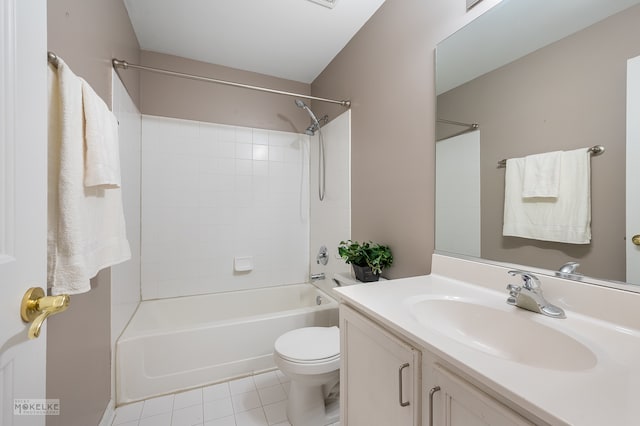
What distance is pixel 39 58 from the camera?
559 millimetres

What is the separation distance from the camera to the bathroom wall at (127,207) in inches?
59.8

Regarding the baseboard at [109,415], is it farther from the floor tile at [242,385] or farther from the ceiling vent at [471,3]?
the ceiling vent at [471,3]

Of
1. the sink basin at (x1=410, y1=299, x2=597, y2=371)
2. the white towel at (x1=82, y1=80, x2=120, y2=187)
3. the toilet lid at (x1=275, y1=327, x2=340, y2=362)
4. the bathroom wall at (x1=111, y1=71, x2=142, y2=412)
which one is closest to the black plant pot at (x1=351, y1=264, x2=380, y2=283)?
the toilet lid at (x1=275, y1=327, x2=340, y2=362)

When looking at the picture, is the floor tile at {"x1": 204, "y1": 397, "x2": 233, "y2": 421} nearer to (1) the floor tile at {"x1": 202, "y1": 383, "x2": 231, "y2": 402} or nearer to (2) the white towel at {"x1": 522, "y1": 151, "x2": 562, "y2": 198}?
(1) the floor tile at {"x1": 202, "y1": 383, "x2": 231, "y2": 402}

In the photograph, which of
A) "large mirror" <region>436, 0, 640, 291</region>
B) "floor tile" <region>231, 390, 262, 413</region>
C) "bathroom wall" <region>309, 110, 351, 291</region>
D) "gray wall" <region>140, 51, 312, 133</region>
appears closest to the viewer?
"large mirror" <region>436, 0, 640, 291</region>

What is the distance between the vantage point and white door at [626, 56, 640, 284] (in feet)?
2.42

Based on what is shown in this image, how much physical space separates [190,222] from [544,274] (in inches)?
93.5

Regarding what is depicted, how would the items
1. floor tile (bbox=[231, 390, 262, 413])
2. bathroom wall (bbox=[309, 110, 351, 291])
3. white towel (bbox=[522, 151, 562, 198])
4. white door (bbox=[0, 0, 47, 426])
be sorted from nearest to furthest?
white door (bbox=[0, 0, 47, 426]), white towel (bbox=[522, 151, 562, 198]), floor tile (bbox=[231, 390, 262, 413]), bathroom wall (bbox=[309, 110, 351, 291])

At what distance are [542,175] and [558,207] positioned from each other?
125 millimetres

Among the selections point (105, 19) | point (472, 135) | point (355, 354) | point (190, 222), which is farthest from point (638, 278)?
point (190, 222)

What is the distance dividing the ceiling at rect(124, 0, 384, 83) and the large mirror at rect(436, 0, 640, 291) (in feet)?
2.91

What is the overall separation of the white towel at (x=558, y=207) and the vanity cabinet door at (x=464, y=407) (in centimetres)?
65

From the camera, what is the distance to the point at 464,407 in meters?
0.59

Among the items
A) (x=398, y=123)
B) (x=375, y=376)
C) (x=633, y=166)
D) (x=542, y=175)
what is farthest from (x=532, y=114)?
(x=375, y=376)
